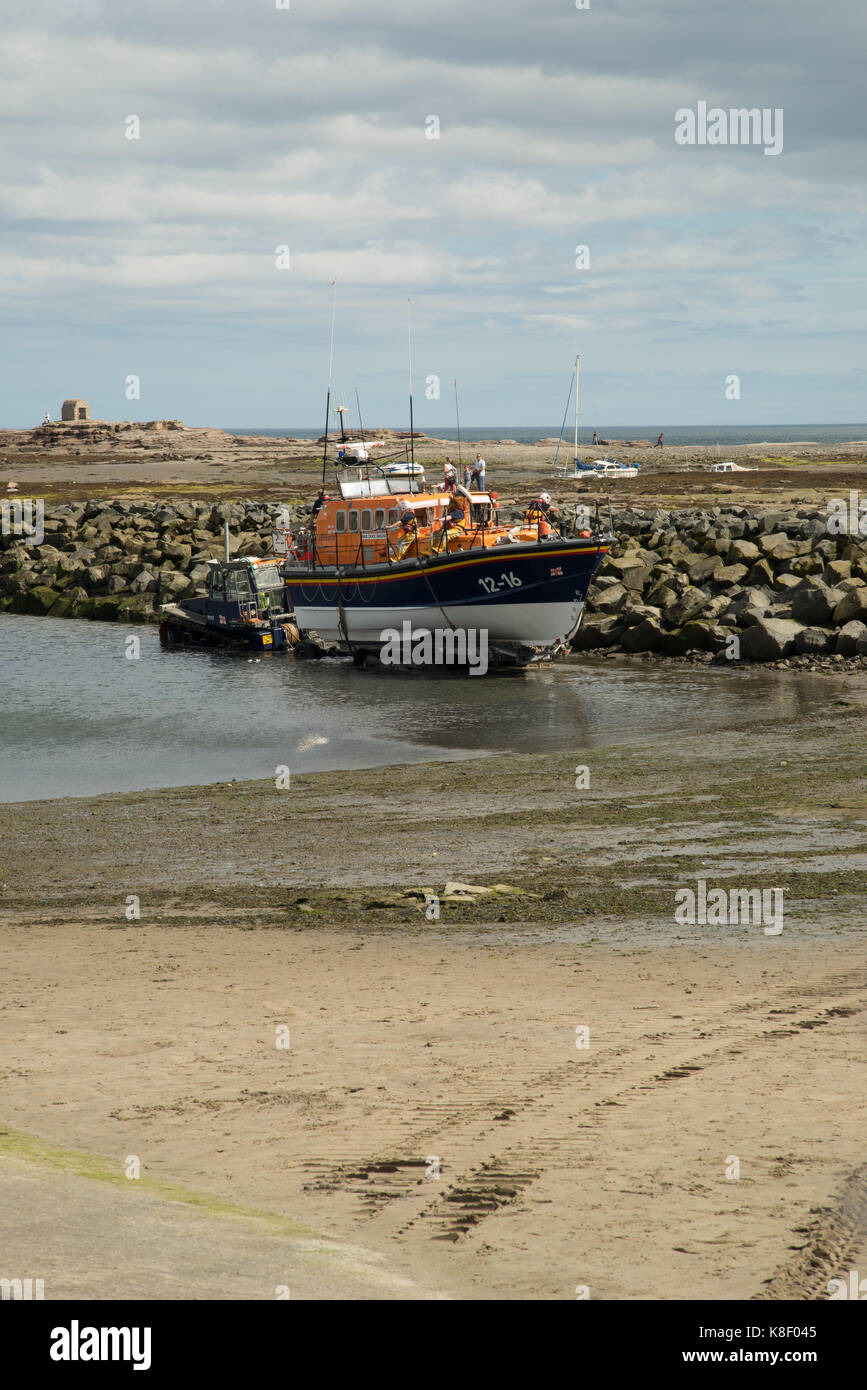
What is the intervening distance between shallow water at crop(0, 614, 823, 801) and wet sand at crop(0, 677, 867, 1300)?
5.90m

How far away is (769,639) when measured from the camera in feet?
103

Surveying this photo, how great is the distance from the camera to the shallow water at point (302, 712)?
23219 mm

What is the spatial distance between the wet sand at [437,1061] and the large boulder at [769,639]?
14416 millimetres

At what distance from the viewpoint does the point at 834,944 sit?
11438 millimetres

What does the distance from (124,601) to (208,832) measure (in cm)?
3074

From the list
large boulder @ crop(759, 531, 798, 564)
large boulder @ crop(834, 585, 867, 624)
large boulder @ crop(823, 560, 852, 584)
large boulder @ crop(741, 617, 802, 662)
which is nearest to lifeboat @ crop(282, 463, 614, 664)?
large boulder @ crop(741, 617, 802, 662)

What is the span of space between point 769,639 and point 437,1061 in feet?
79.6

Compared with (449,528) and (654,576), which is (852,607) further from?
(449,528)

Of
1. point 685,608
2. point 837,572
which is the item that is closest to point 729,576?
point 685,608

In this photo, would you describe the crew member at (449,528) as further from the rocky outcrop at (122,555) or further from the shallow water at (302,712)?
the rocky outcrop at (122,555)

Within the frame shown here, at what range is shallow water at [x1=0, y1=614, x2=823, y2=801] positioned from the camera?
2322cm

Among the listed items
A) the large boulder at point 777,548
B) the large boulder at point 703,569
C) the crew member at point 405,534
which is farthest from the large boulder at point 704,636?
the crew member at point 405,534

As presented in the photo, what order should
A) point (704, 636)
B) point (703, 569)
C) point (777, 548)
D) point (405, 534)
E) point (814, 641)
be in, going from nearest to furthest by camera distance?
point (814, 641)
point (704, 636)
point (405, 534)
point (703, 569)
point (777, 548)

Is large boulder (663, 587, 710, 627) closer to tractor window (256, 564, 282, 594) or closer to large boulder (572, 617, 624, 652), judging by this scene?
large boulder (572, 617, 624, 652)
